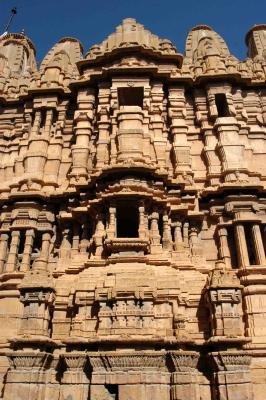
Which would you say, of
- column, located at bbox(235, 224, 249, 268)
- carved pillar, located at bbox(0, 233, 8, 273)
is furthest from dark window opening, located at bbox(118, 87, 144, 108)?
carved pillar, located at bbox(0, 233, 8, 273)

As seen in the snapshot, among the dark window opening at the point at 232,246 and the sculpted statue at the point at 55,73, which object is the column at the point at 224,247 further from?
the sculpted statue at the point at 55,73

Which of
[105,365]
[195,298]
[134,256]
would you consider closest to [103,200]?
[134,256]

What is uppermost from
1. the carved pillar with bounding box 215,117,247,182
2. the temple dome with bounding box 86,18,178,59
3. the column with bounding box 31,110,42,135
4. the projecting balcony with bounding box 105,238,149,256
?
the temple dome with bounding box 86,18,178,59

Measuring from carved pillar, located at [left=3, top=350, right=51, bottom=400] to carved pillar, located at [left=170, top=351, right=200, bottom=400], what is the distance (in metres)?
4.06

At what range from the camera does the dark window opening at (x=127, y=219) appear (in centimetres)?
1538

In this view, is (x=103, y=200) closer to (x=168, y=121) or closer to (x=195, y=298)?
(x=195, y=298)

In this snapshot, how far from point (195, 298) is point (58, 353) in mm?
5138

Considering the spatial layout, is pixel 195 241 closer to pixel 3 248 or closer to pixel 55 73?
pixel 3 248

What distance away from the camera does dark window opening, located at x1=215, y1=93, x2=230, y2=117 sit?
64.1 ft

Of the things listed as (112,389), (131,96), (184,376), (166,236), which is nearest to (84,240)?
(166,236)

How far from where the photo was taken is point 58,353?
12641mm

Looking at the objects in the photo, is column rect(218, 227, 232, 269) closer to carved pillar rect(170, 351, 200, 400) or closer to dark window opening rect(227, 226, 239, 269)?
dark window opening rect(227, 226, 239, 269)

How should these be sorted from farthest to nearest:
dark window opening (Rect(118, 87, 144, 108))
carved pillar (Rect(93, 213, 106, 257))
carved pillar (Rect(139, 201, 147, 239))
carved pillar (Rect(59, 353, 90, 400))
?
1. dark window opening (Rect(118, 87, 144, 108))
2. carved pillar (Rect(93, 213, 106, 257))
3. carved pillar (Rect(139, 201, 147, 239))
4. carved pillar (Rect(59, 353, 90, 400))

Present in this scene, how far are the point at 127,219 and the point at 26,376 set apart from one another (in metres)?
7.71
